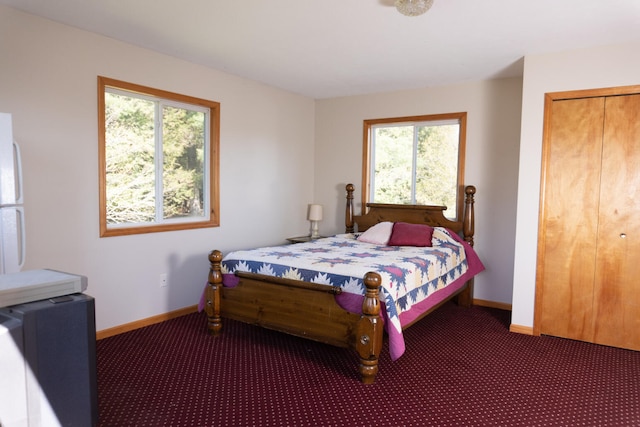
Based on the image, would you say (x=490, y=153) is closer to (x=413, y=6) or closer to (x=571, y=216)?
(x=571, y=216)

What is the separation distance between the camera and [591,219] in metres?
3.37

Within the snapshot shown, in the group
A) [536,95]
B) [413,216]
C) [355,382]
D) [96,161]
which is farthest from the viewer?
[413,216]

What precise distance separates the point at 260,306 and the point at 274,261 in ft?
1.17

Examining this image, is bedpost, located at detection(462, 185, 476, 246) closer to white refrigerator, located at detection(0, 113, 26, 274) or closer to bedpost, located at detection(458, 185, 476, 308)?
bedpost, located at detection(458, 185, 476, 308)

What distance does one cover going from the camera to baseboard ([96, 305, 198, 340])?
337 centimetres

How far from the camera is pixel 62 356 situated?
1.59m

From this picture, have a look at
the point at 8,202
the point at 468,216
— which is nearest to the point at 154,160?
the point at 8,202

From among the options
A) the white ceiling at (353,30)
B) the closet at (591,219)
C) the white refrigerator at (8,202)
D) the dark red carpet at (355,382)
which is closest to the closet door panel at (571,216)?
the closet at (591,219)

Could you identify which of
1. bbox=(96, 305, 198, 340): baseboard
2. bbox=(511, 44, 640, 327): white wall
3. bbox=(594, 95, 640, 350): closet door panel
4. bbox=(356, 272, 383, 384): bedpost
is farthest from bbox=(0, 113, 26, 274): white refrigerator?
bbox=(594, 95, 640, 350): closet door panel

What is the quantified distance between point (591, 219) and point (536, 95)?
1098 mm

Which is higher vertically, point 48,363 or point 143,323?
point 48,363

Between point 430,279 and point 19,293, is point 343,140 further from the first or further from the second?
point 19,293

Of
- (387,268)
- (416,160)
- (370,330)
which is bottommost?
(370,330)

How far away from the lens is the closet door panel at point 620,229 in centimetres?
321
